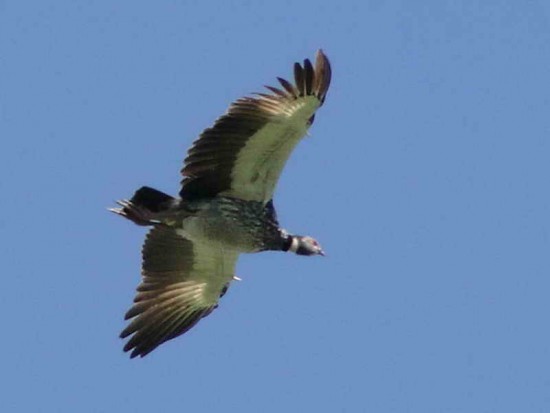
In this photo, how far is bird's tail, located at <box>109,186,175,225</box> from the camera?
71.4ft

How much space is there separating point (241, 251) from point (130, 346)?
185 cm

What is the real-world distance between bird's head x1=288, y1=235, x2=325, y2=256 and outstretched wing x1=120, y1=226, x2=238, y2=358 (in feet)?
3.45

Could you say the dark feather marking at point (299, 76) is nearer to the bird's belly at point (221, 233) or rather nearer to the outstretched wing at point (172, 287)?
the bird's belly at point (221, 233)

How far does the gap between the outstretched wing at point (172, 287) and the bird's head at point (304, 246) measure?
1.05 metres

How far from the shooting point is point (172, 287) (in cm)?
2352

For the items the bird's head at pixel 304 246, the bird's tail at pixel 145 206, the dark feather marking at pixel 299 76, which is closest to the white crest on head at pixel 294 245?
the bird's head at pixel 304 246

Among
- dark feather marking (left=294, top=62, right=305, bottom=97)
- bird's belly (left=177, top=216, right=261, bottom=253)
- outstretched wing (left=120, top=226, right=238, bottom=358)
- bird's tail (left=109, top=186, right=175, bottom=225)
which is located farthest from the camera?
outstretched wing (left=120, top=226, right=238, bottom=358)

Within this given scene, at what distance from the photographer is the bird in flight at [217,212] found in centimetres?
2122

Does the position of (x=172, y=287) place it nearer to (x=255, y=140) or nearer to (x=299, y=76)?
(x=255, y=140)

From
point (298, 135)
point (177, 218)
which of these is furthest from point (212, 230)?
point (298, 135)

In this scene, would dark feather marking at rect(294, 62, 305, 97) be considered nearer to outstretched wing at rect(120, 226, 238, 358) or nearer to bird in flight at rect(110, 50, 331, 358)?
bird in flight at rect(110, 50, 331, 358)

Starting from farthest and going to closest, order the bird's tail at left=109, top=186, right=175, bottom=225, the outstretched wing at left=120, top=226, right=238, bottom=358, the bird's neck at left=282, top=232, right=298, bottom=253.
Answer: the outstretched wing at left=120, top=226, right=238, bottom=358 → the bird's neck at left=282, top=232, right=298, bottom=253 → the bird's tail at left=109, top=186, right=175, bottom=225

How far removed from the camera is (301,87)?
829 inches

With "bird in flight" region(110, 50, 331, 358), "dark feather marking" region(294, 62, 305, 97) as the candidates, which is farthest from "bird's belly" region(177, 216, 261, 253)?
"dark feather marking" region(294, 62, 305, 97)
